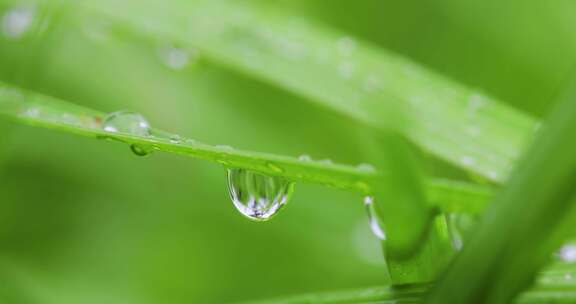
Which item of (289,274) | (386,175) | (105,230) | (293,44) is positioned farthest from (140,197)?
(386,175)

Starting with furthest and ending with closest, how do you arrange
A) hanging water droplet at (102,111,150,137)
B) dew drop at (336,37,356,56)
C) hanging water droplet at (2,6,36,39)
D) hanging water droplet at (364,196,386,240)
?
1. hanging water droplet at (2,6,36,39)
2. dew drop at (336,37,356,56)
3. hanging water droplet at (102,111,150,137)
4. hanging water droplet at (364,196,386,240)

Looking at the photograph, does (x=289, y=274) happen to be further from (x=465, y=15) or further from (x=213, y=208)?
(x=465, y=15)

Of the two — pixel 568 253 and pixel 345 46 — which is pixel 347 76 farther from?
pixel 568 253

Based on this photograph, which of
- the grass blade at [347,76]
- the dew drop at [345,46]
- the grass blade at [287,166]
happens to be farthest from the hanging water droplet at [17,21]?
the grass blade at [287,166]

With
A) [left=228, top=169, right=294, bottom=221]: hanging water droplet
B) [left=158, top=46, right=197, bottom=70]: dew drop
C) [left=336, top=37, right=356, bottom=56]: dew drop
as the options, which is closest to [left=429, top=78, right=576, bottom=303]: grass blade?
[left=228, top=169, right=294, bottom=221]: hanging water droplet

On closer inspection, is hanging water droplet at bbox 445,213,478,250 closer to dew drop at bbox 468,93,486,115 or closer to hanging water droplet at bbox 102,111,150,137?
hanging water droplet at bbox 102,111,150,137
